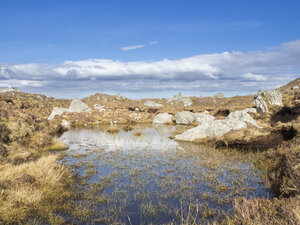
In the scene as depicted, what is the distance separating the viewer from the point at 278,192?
38.4 ft

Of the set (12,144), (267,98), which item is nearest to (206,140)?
(12,144)

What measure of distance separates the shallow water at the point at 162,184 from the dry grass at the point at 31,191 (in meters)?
1.50

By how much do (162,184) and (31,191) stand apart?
7.18 metres

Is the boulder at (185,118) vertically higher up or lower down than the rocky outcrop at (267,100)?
lower down

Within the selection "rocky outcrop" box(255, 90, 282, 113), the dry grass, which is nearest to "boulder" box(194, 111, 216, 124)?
"rocky outcrop" box(255, 90, 282, 113)

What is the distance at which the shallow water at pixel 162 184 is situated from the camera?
32.0 feet

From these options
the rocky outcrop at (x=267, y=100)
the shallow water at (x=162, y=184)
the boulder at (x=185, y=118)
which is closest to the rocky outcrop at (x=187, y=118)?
the boulder at (x=185, y=118)

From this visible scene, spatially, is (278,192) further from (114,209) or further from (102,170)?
(102,170)

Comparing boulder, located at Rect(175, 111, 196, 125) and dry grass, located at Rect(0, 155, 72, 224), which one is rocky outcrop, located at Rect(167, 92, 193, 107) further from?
dry grass, located at Rect(0, 155, 72, 224)

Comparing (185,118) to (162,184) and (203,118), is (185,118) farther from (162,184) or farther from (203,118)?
(162,184)

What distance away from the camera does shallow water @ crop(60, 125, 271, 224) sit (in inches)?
384

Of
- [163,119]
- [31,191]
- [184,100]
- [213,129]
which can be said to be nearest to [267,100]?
[163,119]

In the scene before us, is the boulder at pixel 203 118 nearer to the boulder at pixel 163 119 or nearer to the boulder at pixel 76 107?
the boulder at pixel 163 119

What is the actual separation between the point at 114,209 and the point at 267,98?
51.6 metres
